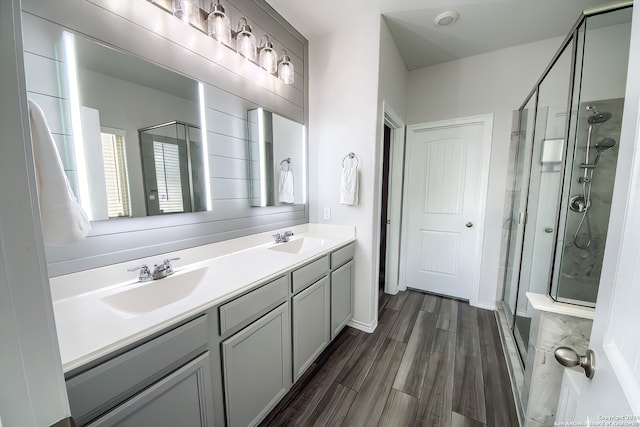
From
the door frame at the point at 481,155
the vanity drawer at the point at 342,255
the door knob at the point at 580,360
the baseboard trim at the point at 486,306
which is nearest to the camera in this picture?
the door knob at the point at 580,360

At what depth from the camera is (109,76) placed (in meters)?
1.08

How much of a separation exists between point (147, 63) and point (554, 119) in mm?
2697

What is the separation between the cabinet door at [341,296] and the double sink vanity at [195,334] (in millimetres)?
112

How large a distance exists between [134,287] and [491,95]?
3368 mm

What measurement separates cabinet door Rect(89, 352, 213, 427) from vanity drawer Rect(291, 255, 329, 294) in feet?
1.98

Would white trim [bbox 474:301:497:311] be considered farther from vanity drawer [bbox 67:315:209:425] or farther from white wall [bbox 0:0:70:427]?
white wall [bbox 0:0:70:427]

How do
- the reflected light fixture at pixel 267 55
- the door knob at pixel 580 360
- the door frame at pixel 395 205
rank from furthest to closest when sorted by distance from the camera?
the door frame at pixel 395 205 → the reflected light fixture at pixel 267 55 → the door knob at pixel 580 360

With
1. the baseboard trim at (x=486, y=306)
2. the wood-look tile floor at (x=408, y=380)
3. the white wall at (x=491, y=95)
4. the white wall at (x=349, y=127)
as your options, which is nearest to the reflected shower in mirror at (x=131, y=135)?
the white wall at (x=349, y=127)

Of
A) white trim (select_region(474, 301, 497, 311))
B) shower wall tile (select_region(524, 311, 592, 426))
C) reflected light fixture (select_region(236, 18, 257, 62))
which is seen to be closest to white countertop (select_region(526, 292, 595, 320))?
shower wall tile (select_region(524, 311, 592, 426))

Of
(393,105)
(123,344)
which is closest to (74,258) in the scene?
(123,344)

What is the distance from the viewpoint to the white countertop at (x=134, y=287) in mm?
719

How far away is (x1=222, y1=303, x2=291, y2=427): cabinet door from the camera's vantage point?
109cm

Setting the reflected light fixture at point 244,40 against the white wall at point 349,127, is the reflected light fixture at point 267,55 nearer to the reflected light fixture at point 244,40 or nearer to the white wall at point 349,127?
the reflected light fixture at point 244,40

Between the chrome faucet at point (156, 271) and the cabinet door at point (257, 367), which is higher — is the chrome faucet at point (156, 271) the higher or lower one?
the higher one
